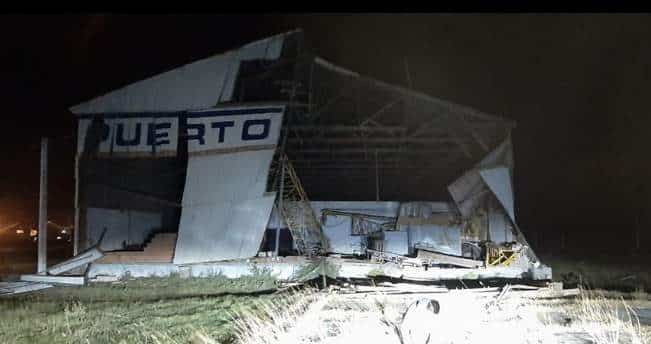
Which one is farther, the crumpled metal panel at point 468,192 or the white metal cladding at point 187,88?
the crumpled metal panel at point 468,192

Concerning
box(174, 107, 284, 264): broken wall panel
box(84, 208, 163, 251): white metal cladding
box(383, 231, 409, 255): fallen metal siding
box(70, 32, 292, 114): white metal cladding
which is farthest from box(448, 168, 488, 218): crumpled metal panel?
box(84, 208, 163, 251): white metal cladding

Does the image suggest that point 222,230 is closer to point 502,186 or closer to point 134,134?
point 134,134

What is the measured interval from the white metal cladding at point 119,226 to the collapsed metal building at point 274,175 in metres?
0.06

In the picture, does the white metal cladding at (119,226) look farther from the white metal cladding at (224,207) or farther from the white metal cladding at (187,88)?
the white metal cladding at (187,88)

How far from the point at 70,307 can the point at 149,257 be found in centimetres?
551

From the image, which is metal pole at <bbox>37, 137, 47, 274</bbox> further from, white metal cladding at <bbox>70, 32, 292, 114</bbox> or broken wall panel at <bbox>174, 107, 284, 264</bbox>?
broken wall panel at <bbox>174, 107, 284, 264</bbox>

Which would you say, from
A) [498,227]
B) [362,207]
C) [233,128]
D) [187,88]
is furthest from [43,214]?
[498,227]

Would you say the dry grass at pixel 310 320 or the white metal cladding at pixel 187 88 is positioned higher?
the white metal cladding at pixel 187 88

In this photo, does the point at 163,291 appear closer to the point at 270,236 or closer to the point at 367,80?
the point at 270,236

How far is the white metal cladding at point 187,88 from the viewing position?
54.1ft

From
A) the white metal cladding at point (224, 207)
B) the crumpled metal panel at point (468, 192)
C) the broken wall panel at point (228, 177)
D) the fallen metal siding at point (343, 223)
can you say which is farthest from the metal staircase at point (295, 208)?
the crumpled metal panel at point (468, 192)

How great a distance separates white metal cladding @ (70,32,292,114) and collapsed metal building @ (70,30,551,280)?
0.03m

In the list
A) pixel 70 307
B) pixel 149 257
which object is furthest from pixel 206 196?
pixel 70 307

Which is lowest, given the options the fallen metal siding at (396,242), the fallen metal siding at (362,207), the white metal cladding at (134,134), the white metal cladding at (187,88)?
the fallen metal siding at (396,242)
